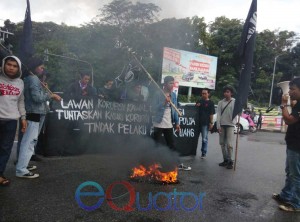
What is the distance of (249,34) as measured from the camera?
6410 mm

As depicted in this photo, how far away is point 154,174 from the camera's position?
5156 mm

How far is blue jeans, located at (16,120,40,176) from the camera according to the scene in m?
4.88

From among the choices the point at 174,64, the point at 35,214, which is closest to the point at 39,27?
the point at 174,64

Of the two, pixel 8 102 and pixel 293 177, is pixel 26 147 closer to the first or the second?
pixel 8 102

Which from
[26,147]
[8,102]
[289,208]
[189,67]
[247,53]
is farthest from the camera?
[189,67]

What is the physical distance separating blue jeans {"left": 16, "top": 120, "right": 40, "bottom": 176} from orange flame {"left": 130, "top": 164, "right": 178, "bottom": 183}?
1.64 metres

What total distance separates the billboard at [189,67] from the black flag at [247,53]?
49.5 ft

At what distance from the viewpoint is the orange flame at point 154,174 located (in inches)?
201

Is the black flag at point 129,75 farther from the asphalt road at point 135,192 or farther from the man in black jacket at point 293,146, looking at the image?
the man in black jacket at point 293,146

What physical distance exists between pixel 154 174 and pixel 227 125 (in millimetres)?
2511

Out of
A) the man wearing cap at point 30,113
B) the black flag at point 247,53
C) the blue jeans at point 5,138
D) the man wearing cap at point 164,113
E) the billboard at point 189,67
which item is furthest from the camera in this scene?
the billboard at point 189,67

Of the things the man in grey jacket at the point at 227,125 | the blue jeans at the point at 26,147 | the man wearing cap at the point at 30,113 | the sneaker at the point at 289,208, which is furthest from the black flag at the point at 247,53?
the blue jeans at the point at 26,147

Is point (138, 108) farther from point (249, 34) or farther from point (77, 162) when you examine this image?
point (249, 34)

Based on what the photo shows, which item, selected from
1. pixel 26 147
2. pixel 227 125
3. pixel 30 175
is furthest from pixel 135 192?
pixel 227 125
